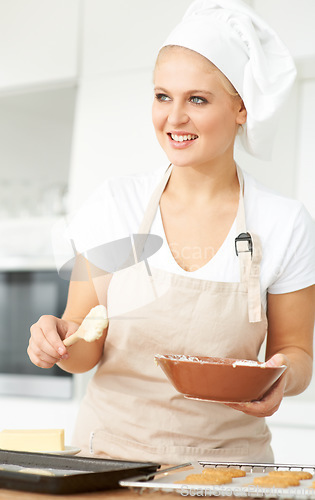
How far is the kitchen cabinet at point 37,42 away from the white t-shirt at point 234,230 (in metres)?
1.23

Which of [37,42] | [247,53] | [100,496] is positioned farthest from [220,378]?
[37,42]

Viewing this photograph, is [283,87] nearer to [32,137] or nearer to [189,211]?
[189,211]

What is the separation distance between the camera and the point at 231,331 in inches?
46.3

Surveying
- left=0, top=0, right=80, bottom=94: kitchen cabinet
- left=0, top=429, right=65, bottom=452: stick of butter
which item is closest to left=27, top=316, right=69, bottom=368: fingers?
left=0, top=429, right=65, bottom=452: stick of butter

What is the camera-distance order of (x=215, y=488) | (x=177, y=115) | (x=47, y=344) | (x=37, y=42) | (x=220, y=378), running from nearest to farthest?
(x=215, y=488) < (x=220, y=378) < (x=47, y=344) < (x=177, y=115) < (x=37, y=42)

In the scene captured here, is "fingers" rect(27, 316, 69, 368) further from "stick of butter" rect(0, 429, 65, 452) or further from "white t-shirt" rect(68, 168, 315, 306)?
"white t-shirt" rect(68, 168, 315, 306)

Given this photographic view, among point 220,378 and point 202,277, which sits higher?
point 202,277

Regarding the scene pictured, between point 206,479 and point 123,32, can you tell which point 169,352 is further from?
point 123,32

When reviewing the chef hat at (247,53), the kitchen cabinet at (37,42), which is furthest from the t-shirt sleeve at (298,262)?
the kitchen cabinet at (37,42)

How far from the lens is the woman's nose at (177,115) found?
1146mm

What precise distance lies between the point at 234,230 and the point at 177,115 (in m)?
0.24

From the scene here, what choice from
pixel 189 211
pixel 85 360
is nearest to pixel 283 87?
pixel 189 211

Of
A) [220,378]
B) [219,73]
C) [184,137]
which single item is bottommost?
[220,378]

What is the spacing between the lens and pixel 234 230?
1.24m
